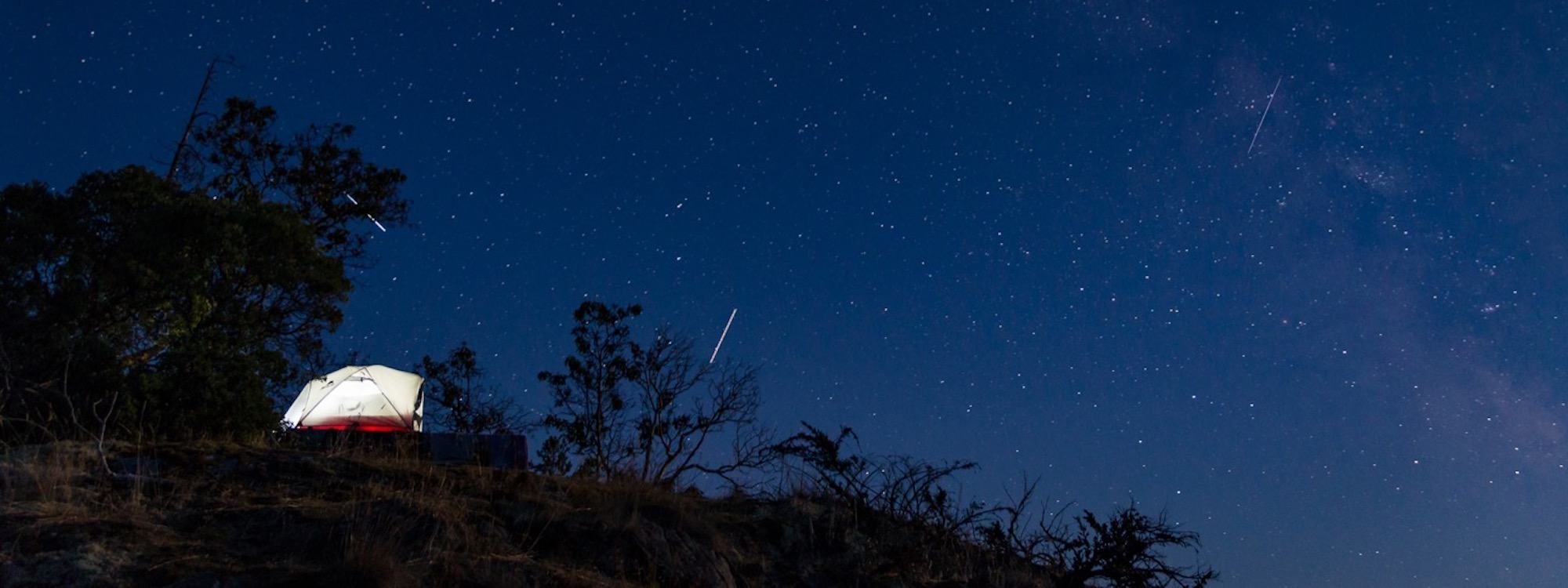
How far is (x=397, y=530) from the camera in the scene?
698 cm

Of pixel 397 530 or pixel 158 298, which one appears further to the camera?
pixel 158 298

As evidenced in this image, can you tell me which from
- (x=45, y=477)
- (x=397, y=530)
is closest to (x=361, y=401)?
(x=45, y=477)

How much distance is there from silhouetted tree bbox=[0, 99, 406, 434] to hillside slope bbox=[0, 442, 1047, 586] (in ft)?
10.9

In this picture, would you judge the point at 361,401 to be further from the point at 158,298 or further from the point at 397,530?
the point at 397,530

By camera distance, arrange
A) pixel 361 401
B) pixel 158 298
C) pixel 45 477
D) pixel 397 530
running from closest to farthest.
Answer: pixel 397 530
pixel 45 477
pixel 158 298
pixel 361 401

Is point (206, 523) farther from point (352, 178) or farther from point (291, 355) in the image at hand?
point (352, 178)

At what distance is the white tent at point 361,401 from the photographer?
1794 cm

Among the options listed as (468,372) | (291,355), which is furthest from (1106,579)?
(468,372)

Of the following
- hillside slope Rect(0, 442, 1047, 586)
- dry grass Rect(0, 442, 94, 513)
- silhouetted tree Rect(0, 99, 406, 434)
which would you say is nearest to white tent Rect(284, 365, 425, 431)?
silhouetted tree Rect(0, 99, 406, 434)

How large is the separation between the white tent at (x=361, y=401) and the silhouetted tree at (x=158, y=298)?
3.50m

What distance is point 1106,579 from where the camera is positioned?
10.3 m

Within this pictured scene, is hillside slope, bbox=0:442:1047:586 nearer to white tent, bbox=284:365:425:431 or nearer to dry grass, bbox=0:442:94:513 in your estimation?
dry grass, bbox=0:442:94:513

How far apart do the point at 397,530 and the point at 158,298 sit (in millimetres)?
8110

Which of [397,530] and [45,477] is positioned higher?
[397,530]
